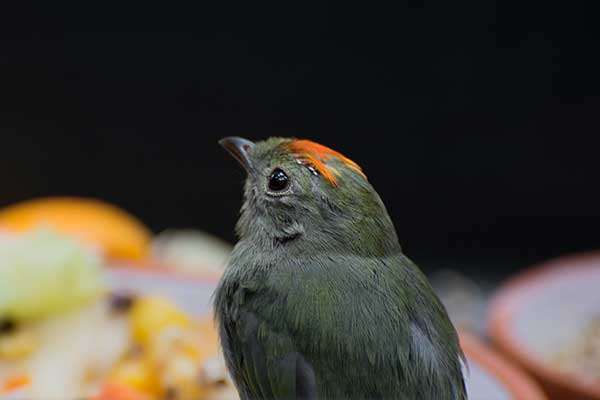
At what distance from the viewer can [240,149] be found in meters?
1.43

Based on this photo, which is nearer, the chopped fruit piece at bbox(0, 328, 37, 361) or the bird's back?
the bird's back

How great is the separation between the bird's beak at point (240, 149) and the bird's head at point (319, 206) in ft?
0.18

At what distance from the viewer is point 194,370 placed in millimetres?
1534

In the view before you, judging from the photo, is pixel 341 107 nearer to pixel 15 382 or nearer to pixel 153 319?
pixel 153 319

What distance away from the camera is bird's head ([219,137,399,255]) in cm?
127

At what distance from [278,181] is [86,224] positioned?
0.91 metres

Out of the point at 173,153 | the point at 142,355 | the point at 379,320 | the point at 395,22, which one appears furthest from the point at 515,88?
the point at 379,320

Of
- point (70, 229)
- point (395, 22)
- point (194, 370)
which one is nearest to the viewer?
point (194, 370)

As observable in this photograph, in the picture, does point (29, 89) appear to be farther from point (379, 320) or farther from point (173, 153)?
point (379, 320)

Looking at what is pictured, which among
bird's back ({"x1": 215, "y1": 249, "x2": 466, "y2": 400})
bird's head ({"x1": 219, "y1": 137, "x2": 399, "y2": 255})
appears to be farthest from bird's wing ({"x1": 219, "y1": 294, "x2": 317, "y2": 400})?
bird's head ({"x1": 219, "y1": 137, "x2": 399, "y2": 255})

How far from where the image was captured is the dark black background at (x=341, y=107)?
3.32 m

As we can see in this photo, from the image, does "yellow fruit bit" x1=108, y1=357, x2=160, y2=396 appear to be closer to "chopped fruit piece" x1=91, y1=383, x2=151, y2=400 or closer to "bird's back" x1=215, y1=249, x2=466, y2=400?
"chopped fruit piece" x1=91, y1=383, x2=151, y2=400

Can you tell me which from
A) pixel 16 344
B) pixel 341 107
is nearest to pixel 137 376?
pixel 16 344

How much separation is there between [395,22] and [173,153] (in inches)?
36.5
